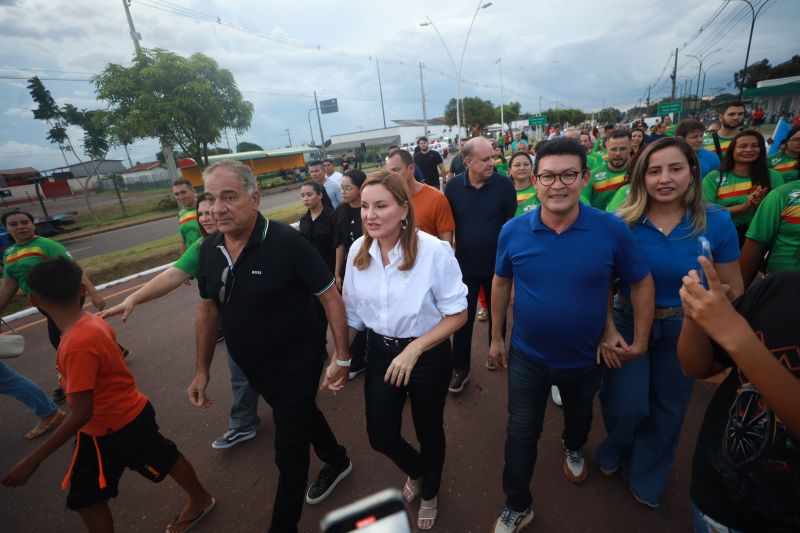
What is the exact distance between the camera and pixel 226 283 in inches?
81.7

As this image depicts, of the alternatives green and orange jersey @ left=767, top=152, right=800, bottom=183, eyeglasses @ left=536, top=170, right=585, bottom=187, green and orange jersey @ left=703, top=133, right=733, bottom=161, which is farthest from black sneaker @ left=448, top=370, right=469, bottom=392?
green and orange jersey @ left=703, top=133, right=733, bottom=161

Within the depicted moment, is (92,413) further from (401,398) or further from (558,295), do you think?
(558,295)

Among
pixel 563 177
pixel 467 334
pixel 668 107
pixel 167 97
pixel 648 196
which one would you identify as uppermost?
pixel 167 97

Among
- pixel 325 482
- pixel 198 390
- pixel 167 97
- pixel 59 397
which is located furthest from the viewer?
pixel 167 97

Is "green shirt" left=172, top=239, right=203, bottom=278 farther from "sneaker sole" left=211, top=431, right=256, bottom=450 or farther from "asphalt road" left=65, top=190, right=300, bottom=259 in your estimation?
"asphalt road" left=65, top=190, right=300, bottom=259

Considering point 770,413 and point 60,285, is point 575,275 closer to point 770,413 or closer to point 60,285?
point 770,413

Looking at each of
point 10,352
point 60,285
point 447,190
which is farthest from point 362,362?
point 10,352

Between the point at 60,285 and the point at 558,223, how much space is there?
2.77 metres

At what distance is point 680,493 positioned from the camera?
7.70 ft

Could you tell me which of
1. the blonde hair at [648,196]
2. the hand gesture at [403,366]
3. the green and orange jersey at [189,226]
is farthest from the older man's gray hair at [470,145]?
the green and orange jersey at [189,226]

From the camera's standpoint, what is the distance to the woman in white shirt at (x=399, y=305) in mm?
2006

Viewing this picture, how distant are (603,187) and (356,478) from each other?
4000 mm

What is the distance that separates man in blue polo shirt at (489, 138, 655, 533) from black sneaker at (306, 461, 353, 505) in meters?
1.13

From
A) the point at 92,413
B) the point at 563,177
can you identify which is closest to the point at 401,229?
the point at 563,177
